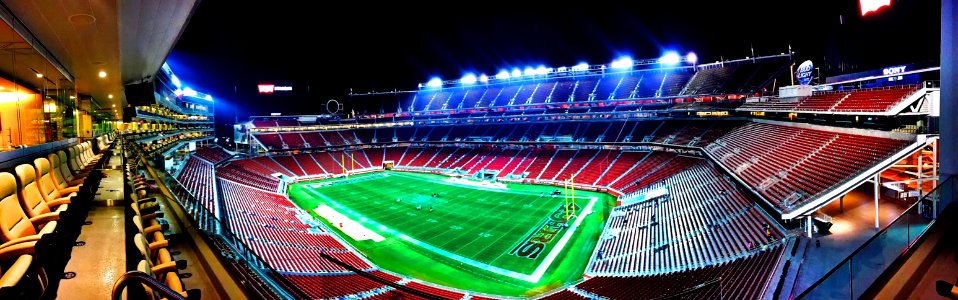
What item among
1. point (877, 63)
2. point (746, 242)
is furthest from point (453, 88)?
point (746, 242)

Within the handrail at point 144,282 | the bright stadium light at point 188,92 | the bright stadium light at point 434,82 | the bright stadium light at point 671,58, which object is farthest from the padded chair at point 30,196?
the bright stadium light at point 434,82

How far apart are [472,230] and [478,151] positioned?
24.2 meters

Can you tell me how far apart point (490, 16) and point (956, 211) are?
36.1 meters

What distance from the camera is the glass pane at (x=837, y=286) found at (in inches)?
187

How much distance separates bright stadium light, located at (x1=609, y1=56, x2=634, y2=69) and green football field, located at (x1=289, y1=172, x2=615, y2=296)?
1803cm

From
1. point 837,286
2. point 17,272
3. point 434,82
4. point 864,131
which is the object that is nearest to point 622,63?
point 434,82

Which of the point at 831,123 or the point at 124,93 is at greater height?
the point at 124,93

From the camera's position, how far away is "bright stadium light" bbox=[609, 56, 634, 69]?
41.7m

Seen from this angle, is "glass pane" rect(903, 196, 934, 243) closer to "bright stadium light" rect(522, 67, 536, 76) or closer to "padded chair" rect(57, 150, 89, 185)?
"padded chair" rect(57, 150, 89, 185)

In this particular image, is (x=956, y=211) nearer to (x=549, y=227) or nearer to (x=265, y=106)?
(x=549, y=227)

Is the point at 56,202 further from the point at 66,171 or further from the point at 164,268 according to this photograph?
the point at 66,171

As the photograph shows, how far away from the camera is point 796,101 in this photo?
77.2ft

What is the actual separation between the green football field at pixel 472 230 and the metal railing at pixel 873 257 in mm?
9741

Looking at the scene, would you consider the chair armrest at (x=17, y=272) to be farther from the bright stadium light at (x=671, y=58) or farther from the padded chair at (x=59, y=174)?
the bright stadium light at (x=671, y=58)
